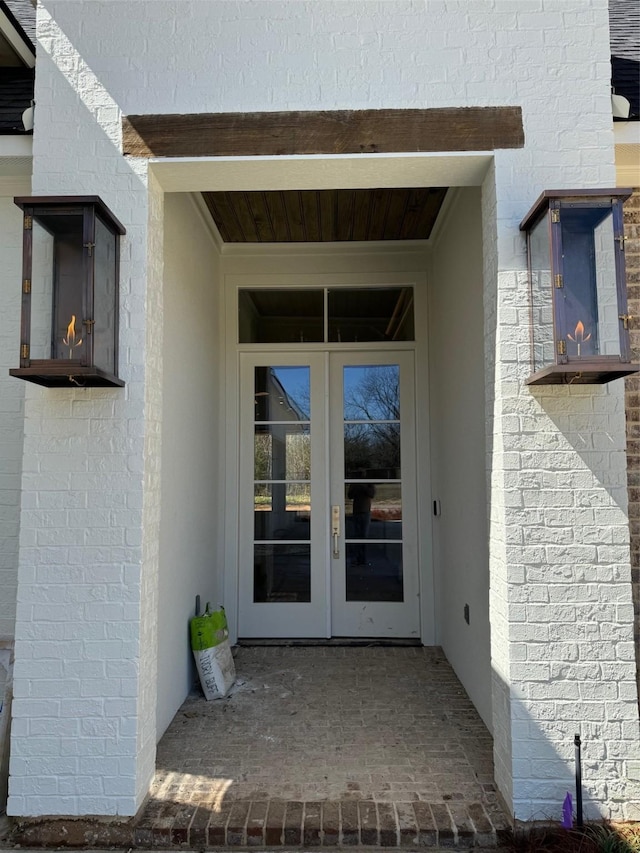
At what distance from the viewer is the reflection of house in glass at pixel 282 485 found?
13.7 feet

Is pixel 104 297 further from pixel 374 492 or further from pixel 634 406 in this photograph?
pixel 374 492

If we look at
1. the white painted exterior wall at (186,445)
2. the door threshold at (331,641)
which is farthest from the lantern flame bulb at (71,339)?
the door threshold at (331,641)

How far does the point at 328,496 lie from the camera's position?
4.17m

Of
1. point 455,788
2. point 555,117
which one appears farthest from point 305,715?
point 555,117

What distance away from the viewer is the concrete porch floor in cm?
209

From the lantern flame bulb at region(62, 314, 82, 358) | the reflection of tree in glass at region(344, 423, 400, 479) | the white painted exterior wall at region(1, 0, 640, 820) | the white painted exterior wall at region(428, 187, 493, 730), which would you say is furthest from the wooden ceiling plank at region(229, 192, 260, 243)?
the lantern flame bulb at region(62, 314, 82, 358)

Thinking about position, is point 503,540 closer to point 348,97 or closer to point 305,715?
point 305,715

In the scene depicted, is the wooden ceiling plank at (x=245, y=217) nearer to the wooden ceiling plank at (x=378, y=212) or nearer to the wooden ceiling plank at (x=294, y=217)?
the wooden ceiling plank at (x=294, y=217)

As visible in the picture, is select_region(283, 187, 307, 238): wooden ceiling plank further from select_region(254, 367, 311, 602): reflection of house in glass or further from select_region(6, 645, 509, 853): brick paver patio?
select_region(6, 645, 509, 853): brick paver patio

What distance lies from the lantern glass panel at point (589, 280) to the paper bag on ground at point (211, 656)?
2570mm

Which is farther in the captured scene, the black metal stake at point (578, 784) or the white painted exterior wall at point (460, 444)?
the white painted exterior wall at point (460, 444)

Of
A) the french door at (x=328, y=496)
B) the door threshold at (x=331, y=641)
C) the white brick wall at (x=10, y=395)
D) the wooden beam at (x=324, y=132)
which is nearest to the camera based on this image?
the wooden beam at (x=324, y=132)

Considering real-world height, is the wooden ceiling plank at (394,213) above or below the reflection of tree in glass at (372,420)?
above

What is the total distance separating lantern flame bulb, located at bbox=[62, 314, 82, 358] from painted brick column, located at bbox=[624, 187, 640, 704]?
242 cm
